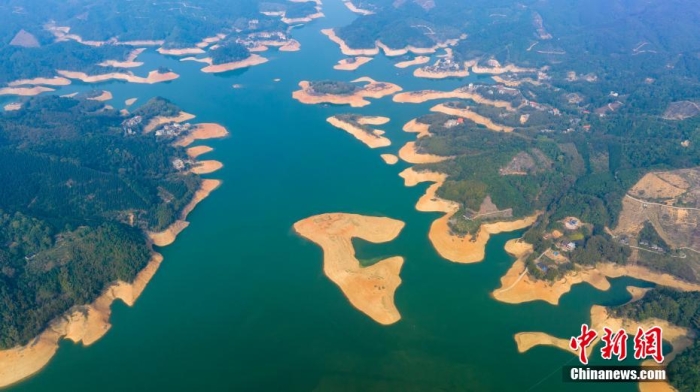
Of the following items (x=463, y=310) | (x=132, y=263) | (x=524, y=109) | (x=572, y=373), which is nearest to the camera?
(x=572, y=373)

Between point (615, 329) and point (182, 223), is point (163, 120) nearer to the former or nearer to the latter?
point (182, 223)

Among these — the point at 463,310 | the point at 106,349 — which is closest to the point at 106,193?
the point at 106,349

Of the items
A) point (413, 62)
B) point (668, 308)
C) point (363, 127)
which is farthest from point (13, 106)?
point (668, 308)

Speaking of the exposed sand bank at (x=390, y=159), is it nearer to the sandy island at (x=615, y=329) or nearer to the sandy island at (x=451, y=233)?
the sandy island at (x=451, y=233)

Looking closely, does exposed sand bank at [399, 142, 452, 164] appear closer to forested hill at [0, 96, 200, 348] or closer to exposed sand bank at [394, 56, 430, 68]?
forested hill at [0, 96, 200, 348]

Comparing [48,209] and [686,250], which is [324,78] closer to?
[48,209]

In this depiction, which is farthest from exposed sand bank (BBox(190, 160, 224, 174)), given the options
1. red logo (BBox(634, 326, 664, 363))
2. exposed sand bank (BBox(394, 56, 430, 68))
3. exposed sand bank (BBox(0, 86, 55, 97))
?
exposed sand bank (BBox(394, 56, 430, 68))
